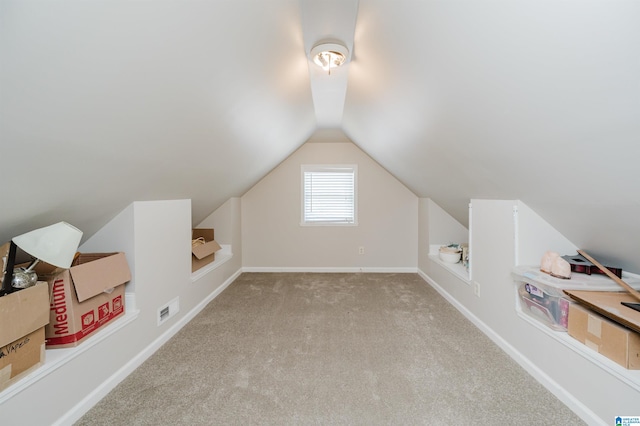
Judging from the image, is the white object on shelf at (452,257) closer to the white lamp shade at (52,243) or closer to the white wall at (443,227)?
the white wall at (443,227)

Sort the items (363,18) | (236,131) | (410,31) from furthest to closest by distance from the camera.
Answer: (236,131)
(363,18)
(410,31)

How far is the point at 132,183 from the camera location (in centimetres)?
163

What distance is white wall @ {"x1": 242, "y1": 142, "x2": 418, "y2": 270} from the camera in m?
4.16

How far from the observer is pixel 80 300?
143 centimetres

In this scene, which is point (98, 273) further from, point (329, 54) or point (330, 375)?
point (329, 54)

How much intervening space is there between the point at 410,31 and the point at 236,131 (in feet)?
4.44

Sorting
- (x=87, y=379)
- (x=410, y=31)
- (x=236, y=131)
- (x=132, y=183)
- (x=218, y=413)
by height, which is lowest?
(x=218, y=413)

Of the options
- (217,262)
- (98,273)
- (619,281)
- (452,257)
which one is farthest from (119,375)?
(452,257)

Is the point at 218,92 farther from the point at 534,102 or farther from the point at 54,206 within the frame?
the point at 534,102

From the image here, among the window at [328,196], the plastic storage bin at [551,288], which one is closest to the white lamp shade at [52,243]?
the plastic storage bin at [551,288]

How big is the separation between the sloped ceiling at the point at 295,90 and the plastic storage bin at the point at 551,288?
211 mm

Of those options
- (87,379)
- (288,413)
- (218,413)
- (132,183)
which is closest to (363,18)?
(132,183)

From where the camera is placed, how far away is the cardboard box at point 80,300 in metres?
1.40

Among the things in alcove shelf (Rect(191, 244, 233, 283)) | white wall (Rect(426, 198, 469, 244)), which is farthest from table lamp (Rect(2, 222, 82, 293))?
white wall (Rect(426, 198, 469, 244))
